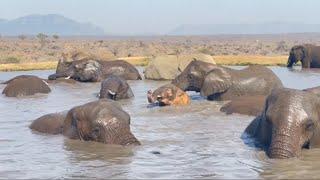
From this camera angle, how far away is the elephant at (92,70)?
93.9ft

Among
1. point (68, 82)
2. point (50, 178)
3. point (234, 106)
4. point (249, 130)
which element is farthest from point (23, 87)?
point (50, 178)

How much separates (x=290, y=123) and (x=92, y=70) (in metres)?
18.9

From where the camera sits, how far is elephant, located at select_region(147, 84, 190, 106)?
18594mm

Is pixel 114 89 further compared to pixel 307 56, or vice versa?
pixel 307 56

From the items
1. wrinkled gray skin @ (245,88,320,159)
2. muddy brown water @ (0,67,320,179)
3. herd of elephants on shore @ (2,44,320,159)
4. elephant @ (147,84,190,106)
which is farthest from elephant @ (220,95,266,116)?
wrinkled gray skin @ (245,88,320,159)

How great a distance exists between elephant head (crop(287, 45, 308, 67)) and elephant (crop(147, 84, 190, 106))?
841 inches

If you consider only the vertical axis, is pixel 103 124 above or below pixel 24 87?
above

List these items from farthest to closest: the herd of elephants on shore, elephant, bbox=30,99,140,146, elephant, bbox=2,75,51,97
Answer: elephant, bbox=2,75,51,97 < elephant, bbox=30,99,140,146 < the herd of elephants on shore

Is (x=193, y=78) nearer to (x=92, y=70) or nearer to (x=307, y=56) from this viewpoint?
(x=92, y=70)

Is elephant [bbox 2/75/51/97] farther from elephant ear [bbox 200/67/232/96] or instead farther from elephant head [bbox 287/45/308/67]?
elephant head [bbox 287/45/308/67]

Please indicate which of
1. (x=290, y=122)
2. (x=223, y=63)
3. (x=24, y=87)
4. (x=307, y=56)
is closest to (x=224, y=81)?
(x=24, y=87)

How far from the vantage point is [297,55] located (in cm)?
3953

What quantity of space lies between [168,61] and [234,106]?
1446 centimetres

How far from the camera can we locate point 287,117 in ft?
34.2
